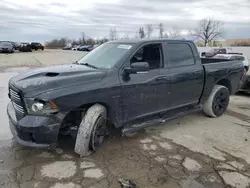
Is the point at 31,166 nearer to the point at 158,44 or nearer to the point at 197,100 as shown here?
the point at 158,44

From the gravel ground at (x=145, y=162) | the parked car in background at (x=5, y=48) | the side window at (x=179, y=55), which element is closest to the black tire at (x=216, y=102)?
the gravel ground at (x=145, y=162)

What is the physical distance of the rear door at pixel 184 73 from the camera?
4.80 m

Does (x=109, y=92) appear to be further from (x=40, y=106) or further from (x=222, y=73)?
(x=222, y=73)

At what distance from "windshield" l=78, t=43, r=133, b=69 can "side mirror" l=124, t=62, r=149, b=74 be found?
28 cm

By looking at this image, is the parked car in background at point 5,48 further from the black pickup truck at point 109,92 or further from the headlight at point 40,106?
the headlight at point 40,106

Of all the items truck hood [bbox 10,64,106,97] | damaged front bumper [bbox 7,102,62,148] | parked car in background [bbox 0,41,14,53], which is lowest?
damaged front bumper [bbox 7,102,62,148]

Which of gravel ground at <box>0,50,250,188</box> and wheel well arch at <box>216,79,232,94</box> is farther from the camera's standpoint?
wheel well arch at <box>216,79,232,94</box>

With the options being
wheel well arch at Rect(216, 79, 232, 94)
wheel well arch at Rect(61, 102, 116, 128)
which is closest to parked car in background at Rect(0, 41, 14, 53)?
wheel well arch at Rect(216, 79, 232, 94)

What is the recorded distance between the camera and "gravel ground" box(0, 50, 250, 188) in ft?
10.6

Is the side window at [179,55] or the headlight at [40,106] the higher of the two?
the side window at [179,55]

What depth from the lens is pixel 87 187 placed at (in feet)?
10.1

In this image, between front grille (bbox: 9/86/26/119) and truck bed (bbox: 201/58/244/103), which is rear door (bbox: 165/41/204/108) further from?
front grille (bbox: 9/86/26/119)

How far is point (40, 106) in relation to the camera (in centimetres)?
334

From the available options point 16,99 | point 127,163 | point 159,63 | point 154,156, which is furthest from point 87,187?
point 159,63
